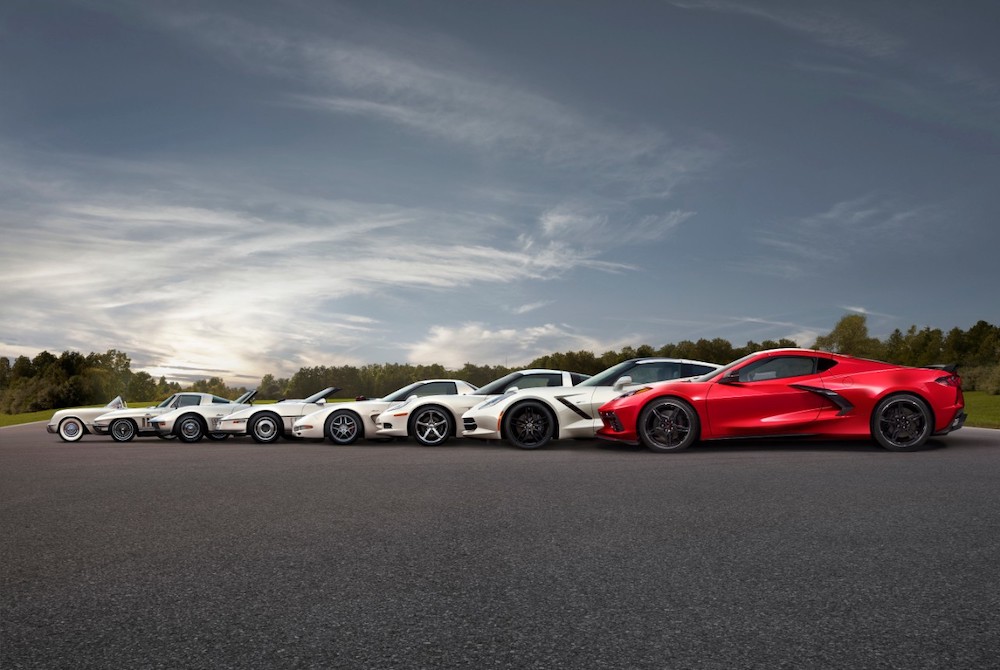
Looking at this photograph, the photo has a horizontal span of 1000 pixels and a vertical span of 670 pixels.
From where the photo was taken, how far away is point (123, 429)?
731 inches

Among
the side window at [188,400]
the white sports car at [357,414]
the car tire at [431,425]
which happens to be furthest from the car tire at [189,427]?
the car tire at [431,425]

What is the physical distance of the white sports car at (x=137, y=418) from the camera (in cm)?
1841

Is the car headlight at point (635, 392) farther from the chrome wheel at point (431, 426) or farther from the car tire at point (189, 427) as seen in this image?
the car tire at point (189, 427)

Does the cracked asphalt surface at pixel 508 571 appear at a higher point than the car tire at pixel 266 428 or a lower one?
lower

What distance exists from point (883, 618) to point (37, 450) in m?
15.4

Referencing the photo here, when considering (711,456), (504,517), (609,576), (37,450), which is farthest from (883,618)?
(37,450)

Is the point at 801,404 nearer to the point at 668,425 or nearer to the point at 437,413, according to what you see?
the point at 668,425

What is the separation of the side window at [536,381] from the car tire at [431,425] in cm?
134

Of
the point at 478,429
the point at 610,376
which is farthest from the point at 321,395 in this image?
the point at 610,376

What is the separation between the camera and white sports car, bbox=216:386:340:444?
651 inches

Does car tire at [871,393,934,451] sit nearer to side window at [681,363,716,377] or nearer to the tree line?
side window at [681,363,716,377]

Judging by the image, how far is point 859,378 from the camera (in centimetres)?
1200

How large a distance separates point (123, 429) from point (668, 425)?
42.8 feet

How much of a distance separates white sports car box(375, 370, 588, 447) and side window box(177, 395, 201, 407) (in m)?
5.91
